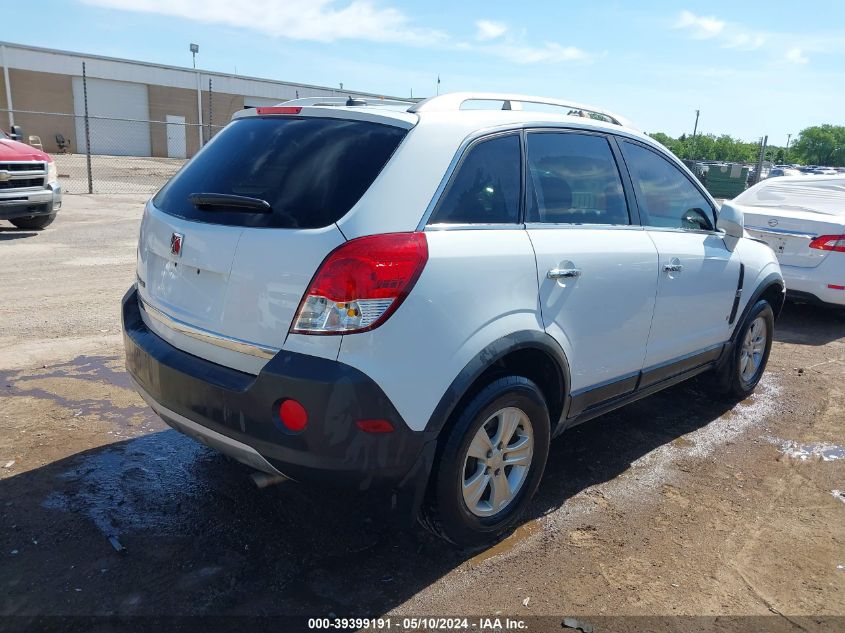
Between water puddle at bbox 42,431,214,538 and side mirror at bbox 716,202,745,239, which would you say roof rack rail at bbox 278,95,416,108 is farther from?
side mirror at bbox 716,202,745,239

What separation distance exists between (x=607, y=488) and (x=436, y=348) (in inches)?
68.7

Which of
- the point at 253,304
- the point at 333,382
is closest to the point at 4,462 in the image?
the point at 253,304

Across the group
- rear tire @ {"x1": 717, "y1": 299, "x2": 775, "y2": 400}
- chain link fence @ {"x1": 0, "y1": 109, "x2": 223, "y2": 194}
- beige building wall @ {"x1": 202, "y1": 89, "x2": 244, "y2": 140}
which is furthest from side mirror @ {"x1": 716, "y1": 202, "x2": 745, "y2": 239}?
beige building wall @ {"x1": 202, "y1": 89, "x2": 244, "y2": 140}

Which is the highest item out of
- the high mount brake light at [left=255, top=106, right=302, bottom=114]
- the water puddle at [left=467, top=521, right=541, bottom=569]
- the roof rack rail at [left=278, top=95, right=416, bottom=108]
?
the roof rack rail at [left=278, top=95, right=416, bottom=108]

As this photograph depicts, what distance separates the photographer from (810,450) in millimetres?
4555

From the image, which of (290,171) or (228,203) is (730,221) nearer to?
(290,171)

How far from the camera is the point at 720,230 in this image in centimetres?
471

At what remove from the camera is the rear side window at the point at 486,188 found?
9.53 ft

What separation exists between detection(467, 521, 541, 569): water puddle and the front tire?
1.6 inches

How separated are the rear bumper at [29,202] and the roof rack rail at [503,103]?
945 centimetres

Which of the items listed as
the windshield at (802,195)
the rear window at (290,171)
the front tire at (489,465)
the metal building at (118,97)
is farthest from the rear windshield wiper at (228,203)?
the metal building at (118,97)

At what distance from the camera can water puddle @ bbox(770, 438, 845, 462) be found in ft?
14.6

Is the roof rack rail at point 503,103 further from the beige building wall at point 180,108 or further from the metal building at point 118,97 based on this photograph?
the beige building wall at point 180,108

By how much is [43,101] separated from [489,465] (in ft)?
143
